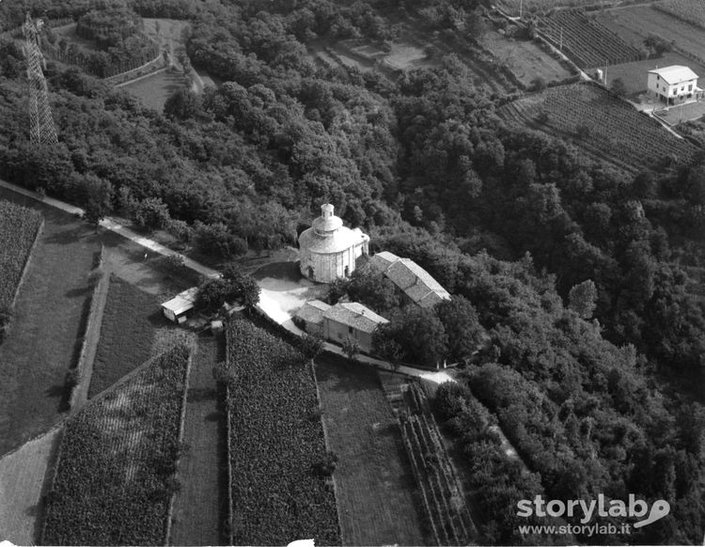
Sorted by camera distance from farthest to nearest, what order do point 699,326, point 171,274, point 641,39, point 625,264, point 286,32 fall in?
point 286,32 < point 641,39 < point 625,264 < point 699,326 < point 171,274

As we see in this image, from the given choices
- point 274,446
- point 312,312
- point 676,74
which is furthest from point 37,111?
point 676,74

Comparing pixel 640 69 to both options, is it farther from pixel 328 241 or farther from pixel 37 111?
pixel 37 111

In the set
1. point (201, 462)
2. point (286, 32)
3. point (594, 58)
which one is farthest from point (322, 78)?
point (201, 462)

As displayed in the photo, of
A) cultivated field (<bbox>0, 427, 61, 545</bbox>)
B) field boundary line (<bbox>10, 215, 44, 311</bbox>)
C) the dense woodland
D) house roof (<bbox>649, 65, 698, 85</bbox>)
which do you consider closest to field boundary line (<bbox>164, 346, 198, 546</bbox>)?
cultivated field (<bbox>0, 427, 61, 545</bbox>)

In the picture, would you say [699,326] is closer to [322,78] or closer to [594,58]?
[594,58]

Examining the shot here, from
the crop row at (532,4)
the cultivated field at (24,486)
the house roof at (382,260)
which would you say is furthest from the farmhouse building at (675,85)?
the cultivated field at (24,486)

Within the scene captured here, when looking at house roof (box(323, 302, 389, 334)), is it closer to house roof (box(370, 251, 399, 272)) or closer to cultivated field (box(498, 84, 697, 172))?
house roof (box(370, 251, 399, 272))
